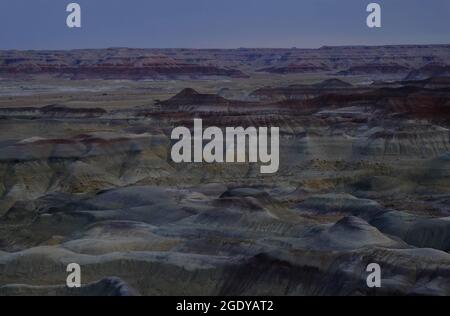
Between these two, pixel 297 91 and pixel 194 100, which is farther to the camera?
pixel 297 91

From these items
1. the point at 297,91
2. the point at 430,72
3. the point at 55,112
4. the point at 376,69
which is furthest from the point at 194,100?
the point at 376,69

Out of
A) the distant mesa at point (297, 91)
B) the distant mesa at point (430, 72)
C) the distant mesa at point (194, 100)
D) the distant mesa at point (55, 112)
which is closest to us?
the distant mesa at point (55, 112)

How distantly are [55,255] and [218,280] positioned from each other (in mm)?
7440

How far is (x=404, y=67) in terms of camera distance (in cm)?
18675

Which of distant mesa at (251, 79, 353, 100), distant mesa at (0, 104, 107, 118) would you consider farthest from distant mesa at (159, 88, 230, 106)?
distant mesa at (251, 79, 353, 100)

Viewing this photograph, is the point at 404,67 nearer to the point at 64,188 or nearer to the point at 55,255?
the point at 64,188

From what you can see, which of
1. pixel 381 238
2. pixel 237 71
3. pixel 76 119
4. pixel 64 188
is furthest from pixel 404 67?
pixel 381 238

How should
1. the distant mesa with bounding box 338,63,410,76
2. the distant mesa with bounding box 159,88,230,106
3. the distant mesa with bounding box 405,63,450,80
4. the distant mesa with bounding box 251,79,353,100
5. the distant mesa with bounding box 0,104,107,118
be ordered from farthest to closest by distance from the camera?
the distant mesa with bounding box 338,63,410,76, the distant mesa with bounding box 405,63,450,80, the distant mesa with bounding box 251,79,353,100, the distant mesa with bounding box 159,88,230,106, the distant mesa with bounding box 0,104,107,118

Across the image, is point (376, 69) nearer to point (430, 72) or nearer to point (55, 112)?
point (430, 72)

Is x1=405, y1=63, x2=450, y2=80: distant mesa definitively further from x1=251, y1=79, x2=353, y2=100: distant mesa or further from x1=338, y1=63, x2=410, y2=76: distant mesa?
x1=251, y1=79, x2=353, y2=100: distant mesa

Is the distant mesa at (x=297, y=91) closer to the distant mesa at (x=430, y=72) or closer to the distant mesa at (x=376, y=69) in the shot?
the distant mesa at (x=430, y=72)

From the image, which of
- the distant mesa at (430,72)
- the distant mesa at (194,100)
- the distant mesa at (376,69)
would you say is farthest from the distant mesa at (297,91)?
the distant mesa at (376,69)

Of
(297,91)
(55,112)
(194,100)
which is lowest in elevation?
(55,112)
